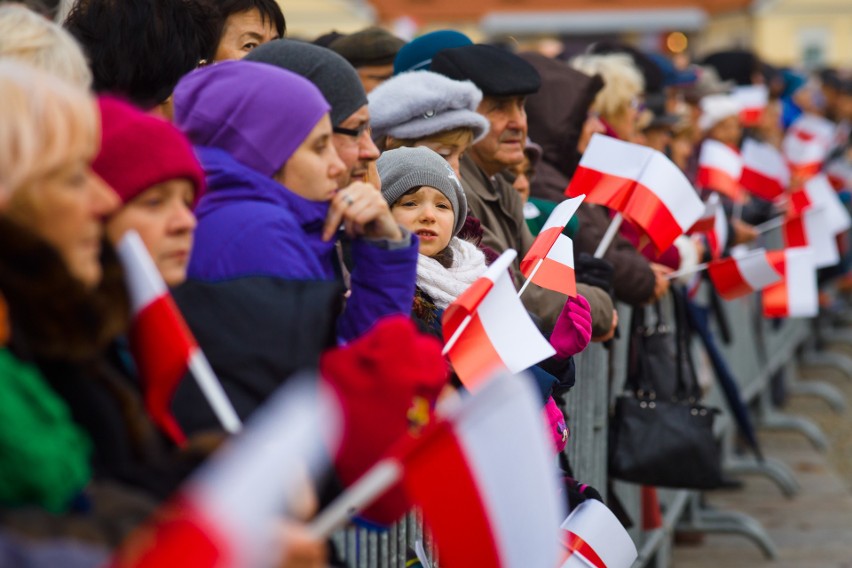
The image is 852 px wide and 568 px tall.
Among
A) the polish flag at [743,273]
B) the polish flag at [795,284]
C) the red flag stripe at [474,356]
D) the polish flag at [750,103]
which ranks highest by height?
the red flag stripe at [474,356]

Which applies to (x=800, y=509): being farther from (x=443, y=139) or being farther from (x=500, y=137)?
(x=443, y=139)

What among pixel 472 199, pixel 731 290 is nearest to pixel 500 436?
pixel 472 199

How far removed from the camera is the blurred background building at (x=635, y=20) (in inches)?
2254

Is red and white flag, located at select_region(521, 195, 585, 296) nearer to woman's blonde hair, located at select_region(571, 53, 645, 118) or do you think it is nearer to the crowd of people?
the crowd of people

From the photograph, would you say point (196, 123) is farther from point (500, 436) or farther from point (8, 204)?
point (500, 436)

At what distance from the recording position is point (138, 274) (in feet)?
8.70

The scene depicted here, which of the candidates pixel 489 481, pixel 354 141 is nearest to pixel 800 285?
pixel 354 141

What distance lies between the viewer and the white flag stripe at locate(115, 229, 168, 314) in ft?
8.68

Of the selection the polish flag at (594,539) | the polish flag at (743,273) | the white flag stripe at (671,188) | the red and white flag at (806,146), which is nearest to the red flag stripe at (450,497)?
the polish flag at (594,539)

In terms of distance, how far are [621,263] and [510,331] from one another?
2540 mm

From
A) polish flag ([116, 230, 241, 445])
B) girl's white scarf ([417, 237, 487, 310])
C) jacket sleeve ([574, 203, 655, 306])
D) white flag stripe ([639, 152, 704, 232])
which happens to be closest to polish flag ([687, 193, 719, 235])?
jacket sleeve ([574, 203, 655, 306])

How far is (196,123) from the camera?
3.45 meters

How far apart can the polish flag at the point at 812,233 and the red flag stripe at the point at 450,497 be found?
5934 millimetres

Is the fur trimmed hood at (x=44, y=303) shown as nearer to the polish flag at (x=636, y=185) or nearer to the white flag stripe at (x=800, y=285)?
the polish flag at (x=636, y=185)
